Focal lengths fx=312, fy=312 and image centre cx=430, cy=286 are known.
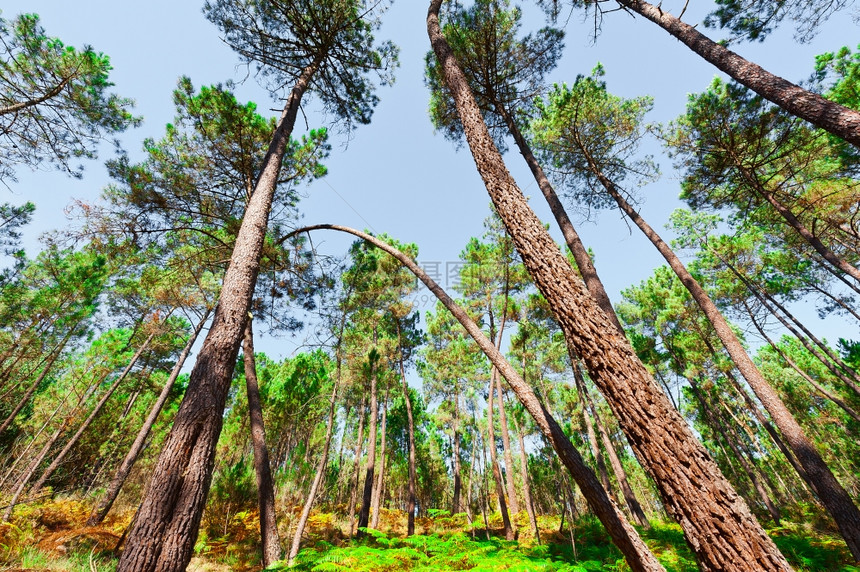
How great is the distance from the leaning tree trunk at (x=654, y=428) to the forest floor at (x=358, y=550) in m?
3.07

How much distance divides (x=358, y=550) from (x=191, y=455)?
365 centimetres

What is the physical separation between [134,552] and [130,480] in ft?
69.2

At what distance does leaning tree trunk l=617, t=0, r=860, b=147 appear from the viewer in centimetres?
374

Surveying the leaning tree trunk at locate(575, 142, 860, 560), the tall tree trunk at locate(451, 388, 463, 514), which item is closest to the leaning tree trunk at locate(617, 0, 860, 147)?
the leaning tree trunk at locate(575, 142, 860, 560)

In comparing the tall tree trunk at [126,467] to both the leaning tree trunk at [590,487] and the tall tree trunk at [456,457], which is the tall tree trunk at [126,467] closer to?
the leaning tree trunk at [590,487]

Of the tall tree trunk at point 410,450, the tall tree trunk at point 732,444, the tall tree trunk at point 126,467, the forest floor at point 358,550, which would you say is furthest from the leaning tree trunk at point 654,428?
the tall tree trunk at point 732,444

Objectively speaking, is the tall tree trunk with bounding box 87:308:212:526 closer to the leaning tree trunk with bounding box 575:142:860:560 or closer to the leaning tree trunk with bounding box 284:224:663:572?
the leaning tree trunk with bounding box 284:224:663:572

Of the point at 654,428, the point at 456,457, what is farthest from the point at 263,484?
the point at 456,457

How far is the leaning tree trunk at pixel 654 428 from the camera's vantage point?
1605mm

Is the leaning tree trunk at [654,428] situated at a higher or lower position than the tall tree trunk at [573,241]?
lower

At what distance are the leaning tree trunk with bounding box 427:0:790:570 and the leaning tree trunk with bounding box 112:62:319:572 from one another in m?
2.82

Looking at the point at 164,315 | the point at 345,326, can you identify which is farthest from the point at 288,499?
the point at 164,315

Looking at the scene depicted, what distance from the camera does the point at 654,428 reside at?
1953mm

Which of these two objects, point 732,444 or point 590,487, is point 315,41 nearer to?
point 590,487
